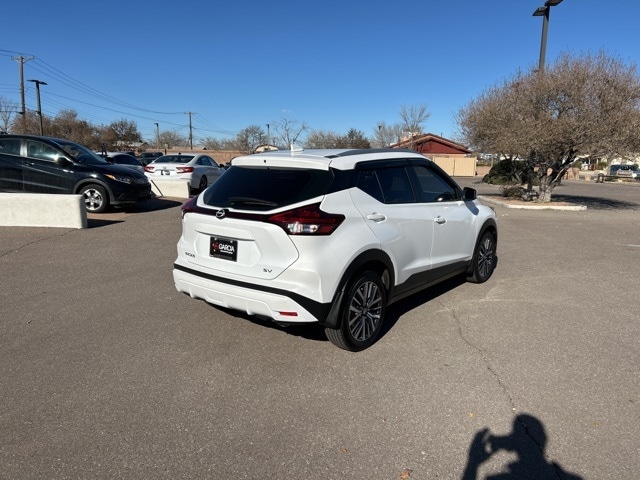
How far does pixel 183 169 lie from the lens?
606 inches

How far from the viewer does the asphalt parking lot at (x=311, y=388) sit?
2609mm

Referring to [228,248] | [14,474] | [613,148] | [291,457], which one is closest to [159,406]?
[14,474]

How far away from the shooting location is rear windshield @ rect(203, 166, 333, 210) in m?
3.62

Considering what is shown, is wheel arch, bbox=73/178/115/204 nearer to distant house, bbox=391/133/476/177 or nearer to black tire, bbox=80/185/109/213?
black tire, bbox=80/185/109/213

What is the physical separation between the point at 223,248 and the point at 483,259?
3.83 metres

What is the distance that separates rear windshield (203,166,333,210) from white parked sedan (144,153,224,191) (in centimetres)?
1128

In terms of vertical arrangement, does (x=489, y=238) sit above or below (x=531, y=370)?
above

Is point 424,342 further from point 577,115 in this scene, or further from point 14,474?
point 577,115

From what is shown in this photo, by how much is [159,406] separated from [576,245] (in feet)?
28.9

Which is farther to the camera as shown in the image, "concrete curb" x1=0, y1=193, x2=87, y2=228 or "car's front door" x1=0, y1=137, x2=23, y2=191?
"car's front door" x1=0, y1=137, x2=23, y2=191

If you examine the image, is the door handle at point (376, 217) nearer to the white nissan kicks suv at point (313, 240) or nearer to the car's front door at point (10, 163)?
the white nissan kicks suv at point (313, 240)

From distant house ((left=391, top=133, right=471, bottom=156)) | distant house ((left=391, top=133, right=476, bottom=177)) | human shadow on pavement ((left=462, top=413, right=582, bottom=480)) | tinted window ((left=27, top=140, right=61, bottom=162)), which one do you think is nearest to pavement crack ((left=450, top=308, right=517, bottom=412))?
human shadow on pavement ((left=462, top=413, right=582, bottom=480))

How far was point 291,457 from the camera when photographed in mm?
2631

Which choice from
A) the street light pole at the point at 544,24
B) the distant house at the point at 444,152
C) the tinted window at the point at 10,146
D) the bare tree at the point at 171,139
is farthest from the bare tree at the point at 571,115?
the bare tree at the point at 171,139
